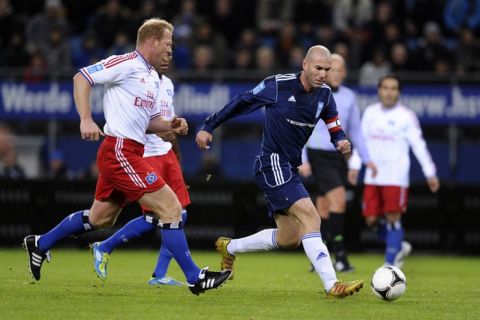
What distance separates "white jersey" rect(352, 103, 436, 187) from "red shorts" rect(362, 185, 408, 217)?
3.1 inches

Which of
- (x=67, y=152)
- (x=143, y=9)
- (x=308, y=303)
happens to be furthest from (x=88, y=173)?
(x=308, y=303)

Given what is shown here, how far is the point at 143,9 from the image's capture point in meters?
21.8

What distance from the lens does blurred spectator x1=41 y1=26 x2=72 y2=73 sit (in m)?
19.9

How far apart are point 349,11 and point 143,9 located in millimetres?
4184

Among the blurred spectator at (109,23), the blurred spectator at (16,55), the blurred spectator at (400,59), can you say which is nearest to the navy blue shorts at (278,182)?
the blurred spectator at (400,59)

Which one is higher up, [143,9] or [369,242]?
[143,9]

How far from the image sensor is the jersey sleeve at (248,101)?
9766 mm

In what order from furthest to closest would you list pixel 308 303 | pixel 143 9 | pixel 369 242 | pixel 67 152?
pixel 143 9, pixel 67 152, pixel 369 242, pixel 308 303

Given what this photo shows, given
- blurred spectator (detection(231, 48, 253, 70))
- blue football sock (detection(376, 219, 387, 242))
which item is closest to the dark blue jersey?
blue football sock (detection(376, 219, 387, 242))

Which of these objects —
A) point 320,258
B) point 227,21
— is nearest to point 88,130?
point 320,258

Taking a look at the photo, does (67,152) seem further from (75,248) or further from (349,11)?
(349,11)

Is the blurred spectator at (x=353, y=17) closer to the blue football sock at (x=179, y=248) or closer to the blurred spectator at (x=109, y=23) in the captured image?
the blurred spectator at (x=109, y=23)

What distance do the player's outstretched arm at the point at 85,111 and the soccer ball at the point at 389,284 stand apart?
2.70m

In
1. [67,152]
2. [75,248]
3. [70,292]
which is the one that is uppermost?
[70,292]
